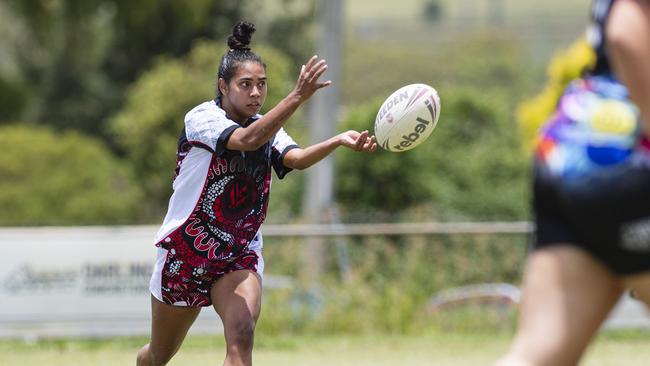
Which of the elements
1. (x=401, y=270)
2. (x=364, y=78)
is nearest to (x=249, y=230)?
(x=401, y=270)

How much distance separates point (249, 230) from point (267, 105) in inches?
650

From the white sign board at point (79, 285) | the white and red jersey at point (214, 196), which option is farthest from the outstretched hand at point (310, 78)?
the white sign board at point (79, 285)

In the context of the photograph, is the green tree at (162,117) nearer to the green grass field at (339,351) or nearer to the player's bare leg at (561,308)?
the green grass field at (339,351)

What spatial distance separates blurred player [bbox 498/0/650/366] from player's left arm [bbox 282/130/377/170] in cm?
233

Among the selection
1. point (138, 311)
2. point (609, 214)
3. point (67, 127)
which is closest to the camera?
point (609, 214)

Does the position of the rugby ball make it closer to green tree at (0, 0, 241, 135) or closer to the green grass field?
the green grass field

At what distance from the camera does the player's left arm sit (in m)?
6.37

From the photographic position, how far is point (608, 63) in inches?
158

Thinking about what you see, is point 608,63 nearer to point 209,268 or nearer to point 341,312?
point 209,268

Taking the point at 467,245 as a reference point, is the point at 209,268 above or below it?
above

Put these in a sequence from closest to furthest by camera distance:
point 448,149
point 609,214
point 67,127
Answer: point 609,214 < point 448,149 < point 67,127

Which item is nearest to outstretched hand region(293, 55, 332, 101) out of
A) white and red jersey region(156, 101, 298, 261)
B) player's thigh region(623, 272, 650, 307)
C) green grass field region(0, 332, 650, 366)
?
white and red jersey region(156, 101, 298, 261)

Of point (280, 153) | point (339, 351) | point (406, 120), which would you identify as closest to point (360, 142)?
point (406, 120)

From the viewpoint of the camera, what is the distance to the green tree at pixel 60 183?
22750 millimetres
